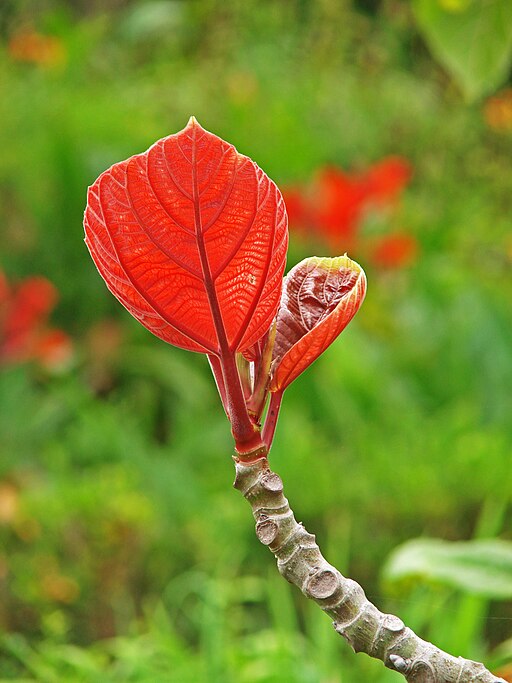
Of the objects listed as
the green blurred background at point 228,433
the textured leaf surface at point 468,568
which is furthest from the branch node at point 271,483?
the textured leaf surface at point 468,568

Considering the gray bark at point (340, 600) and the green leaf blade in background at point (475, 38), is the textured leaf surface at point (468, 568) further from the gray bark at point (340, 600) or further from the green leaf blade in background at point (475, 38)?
the gray bark at point (340, 600)

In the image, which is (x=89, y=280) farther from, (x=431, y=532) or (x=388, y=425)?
(x=431, y=532)

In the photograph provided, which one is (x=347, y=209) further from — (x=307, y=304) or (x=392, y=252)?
(x=307, y=304)

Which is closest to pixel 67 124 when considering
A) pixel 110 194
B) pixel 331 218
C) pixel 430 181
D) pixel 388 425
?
pixel 331 218

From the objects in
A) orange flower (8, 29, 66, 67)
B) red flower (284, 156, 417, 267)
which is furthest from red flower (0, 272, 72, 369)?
orange flower (8, 29, 66, 67)

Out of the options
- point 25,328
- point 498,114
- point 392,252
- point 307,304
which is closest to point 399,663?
point 307,304

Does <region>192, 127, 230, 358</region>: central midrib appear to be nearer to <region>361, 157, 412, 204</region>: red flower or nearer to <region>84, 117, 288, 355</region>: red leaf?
<region>84, 117, 288, 355</region>: red leaf
